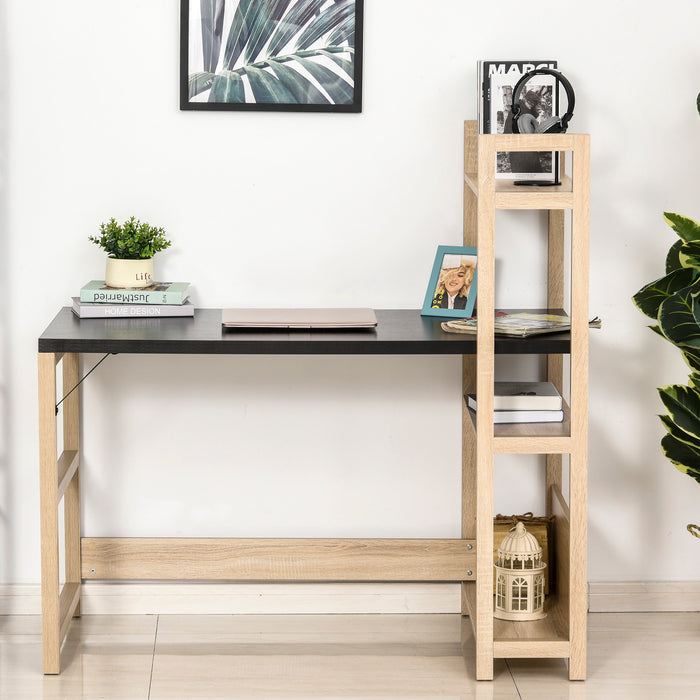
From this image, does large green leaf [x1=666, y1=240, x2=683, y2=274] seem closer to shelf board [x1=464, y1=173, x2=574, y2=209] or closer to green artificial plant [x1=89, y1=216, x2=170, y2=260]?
shelf board [x1=464, y1=173, x2=574, y2=209]

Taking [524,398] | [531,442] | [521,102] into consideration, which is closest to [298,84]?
[521,102]

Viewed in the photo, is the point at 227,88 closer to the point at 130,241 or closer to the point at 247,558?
the point at 130,241

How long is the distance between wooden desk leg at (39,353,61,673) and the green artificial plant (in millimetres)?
345

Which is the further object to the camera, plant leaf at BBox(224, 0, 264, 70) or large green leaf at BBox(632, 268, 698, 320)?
plant leaf at BBox(224, 0, 264, 70)

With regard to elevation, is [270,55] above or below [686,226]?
above

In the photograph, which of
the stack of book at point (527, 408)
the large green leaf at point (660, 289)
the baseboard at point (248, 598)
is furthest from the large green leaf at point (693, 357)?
the baseboard at point (248, 598)

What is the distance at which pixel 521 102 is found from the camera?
2.63 meters

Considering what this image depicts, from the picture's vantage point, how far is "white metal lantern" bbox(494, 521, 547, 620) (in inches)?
103

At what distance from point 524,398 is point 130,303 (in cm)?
99

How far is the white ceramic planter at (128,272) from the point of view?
2594 mm

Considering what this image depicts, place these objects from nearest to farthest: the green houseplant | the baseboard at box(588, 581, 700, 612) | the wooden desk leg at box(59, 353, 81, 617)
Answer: the green houseplant, the wooden desk leg at box(59, 353, 81, 617), the baseboard at box(588, 581, 700, 612)

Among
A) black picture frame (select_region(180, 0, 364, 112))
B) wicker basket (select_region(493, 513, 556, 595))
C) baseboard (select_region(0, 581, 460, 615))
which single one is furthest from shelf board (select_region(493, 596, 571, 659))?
black picture frame (select_region(180, 0, 364, 112))

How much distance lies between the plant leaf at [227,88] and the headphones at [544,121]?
2.33 ft

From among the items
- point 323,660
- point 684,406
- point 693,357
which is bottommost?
point 323,660
